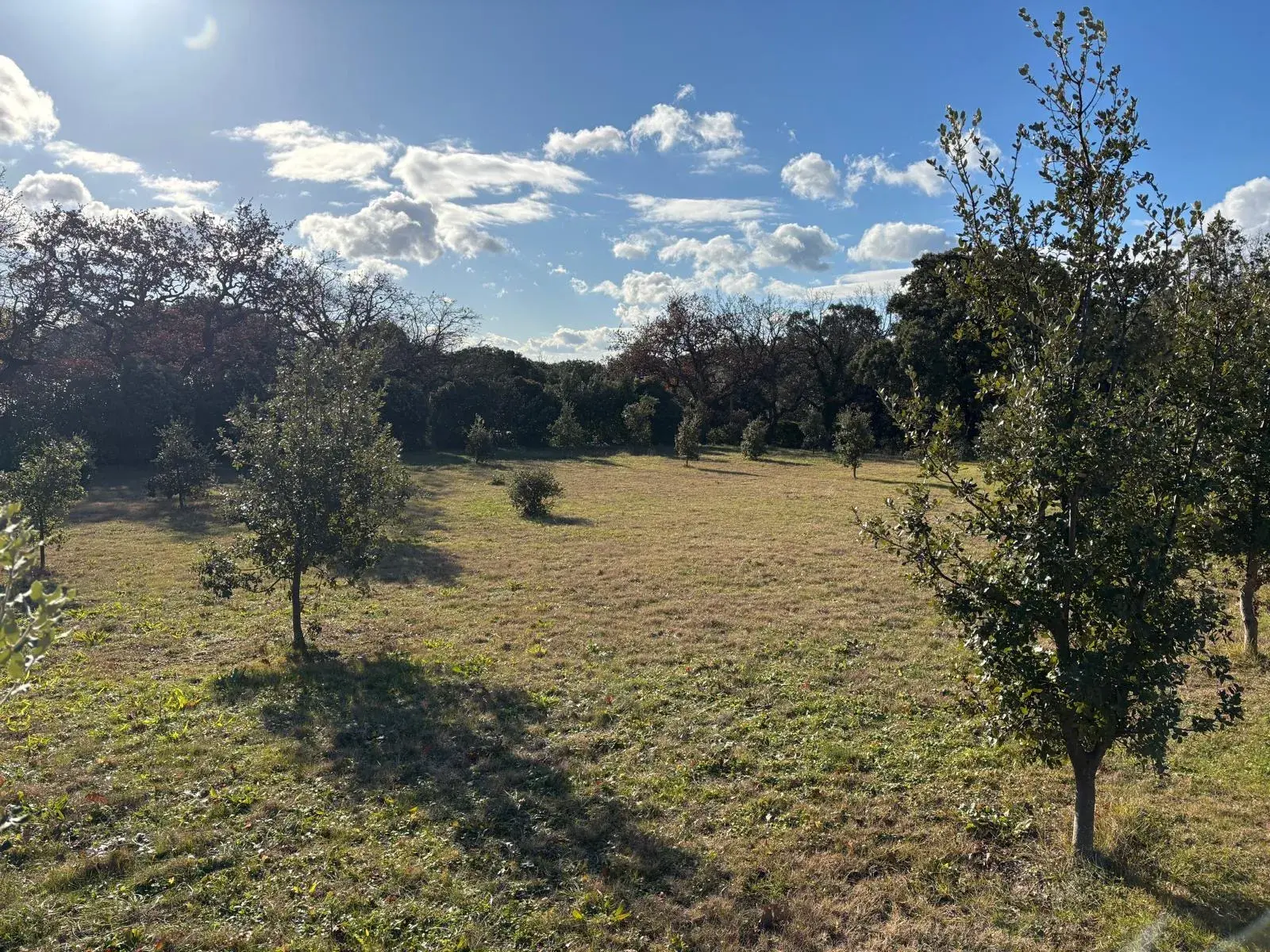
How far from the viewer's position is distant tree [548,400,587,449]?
42.5 metres

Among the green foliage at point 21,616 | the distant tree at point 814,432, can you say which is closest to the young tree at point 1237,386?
the green foliage at point 21,616

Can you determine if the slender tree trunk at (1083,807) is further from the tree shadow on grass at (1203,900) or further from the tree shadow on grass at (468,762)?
the tree shadow on grass at (468,762)

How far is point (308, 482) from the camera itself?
10.6 meters

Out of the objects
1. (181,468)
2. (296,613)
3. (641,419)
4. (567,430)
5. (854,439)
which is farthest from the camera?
(641,419)

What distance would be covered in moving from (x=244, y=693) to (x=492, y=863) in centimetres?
537

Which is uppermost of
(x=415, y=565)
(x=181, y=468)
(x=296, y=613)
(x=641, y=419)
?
(x=641, y=419)

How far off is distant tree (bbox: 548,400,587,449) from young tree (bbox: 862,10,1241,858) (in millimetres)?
37487

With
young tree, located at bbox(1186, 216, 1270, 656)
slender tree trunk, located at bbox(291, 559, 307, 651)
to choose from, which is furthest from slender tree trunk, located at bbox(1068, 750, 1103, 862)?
slender tree trunk, located at bbox(291, 559, 307, 651)

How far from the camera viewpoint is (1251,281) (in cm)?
752

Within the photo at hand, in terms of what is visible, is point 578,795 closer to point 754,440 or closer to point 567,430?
point 754,440

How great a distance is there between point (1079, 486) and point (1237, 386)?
118 inches

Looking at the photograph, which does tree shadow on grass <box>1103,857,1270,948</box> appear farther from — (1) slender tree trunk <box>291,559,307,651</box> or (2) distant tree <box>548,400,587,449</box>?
(2) distant tree <box>548,400,587,449</box>

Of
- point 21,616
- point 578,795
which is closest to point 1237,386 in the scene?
point 578,795

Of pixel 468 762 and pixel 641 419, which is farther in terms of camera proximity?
pixel 641 419
